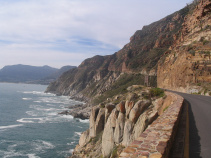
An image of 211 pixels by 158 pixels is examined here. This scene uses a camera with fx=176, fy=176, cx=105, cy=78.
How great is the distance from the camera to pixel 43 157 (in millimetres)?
27766

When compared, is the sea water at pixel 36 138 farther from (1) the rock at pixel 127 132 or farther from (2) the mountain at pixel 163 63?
(2) the mountain at pixel 163 63

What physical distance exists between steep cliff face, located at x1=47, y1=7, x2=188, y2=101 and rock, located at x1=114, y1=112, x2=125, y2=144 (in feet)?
76.9

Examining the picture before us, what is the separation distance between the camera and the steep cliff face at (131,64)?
293 ft

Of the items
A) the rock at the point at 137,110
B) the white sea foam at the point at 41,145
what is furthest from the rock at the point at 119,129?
the white sea foam at the point at 41,145

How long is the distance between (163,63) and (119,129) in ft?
138

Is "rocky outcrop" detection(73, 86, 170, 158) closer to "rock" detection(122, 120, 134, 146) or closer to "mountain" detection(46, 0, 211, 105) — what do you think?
"rock" detection(122, 120, 134, 146)

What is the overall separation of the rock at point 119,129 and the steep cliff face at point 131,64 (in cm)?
2345

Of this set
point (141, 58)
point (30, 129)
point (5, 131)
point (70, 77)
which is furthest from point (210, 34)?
point (70, 77)

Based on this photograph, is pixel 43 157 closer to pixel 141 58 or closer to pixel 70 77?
pixel 141 58

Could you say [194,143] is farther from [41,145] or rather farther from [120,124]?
[41,145]

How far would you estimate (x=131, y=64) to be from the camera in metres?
104

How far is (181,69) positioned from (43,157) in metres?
30.5

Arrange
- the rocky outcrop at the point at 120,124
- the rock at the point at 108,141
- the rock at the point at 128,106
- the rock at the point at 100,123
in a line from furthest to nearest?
the rock at the point at 100,123, the rock at the point at 108,141, the rock at the point at 128,106, the rocky outcrop at the point at 120,124

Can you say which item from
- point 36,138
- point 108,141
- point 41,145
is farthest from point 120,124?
point 36,138
